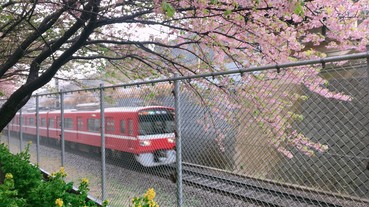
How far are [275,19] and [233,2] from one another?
79cm

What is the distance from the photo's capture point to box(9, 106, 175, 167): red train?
4.91 metres

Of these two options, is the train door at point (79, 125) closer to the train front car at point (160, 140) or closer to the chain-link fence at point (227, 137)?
the chain-link fence at point (227, 137)

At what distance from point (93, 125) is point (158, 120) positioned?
6.21 m

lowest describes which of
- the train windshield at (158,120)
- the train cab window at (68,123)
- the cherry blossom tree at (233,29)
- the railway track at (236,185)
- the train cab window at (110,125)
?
the railway track at (236,185)

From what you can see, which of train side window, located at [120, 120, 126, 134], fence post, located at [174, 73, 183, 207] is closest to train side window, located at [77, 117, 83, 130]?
train side window, located at [120, 120, 126, 134]

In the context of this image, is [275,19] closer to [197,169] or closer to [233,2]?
[233,2]

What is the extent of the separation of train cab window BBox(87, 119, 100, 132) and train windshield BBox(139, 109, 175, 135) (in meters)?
4.48

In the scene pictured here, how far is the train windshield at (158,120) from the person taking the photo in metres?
4.85

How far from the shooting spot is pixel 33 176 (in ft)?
17.8

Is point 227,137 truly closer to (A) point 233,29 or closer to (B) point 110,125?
(A) point 233,29

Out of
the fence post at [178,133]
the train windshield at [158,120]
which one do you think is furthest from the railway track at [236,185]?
the train windshield at [158,120]

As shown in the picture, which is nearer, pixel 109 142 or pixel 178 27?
pixel 178 27

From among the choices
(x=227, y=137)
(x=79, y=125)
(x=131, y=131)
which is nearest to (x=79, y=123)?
(x=79, y=125)

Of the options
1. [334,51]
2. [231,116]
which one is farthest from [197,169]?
[334,51]
